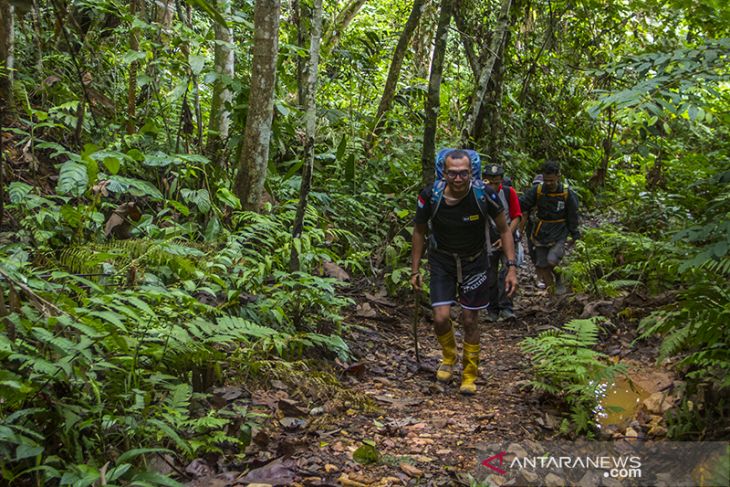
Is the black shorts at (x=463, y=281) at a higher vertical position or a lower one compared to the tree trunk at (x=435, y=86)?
lower

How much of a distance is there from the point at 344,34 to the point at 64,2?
21.4ft

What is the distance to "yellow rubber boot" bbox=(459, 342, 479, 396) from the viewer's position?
5.96 metres

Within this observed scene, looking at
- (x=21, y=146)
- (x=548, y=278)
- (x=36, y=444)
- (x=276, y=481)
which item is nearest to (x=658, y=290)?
(x=548, y=278)

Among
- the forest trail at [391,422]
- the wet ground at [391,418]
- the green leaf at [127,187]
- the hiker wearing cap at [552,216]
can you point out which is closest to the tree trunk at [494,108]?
the hiker wearing cap at [552,216]

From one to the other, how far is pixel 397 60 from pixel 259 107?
492 centimetres

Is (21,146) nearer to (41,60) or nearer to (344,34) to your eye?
(41,60)

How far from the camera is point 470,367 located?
6.06 metres

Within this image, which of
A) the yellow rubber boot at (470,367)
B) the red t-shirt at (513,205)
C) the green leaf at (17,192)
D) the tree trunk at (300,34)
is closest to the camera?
the green leaf at (17,192)

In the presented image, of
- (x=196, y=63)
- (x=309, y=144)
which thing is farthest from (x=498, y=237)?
(x=196, y=63)

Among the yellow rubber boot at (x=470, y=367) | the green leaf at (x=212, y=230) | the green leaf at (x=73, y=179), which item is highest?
the green leaf at (x=73, y=179)

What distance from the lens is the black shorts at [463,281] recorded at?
20.0ft

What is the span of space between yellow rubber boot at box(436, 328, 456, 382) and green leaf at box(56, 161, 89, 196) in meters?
3.44

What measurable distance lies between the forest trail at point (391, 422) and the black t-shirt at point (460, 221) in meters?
1.33

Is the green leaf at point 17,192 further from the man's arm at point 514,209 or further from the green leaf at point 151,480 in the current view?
the man's arm at point 514,209
